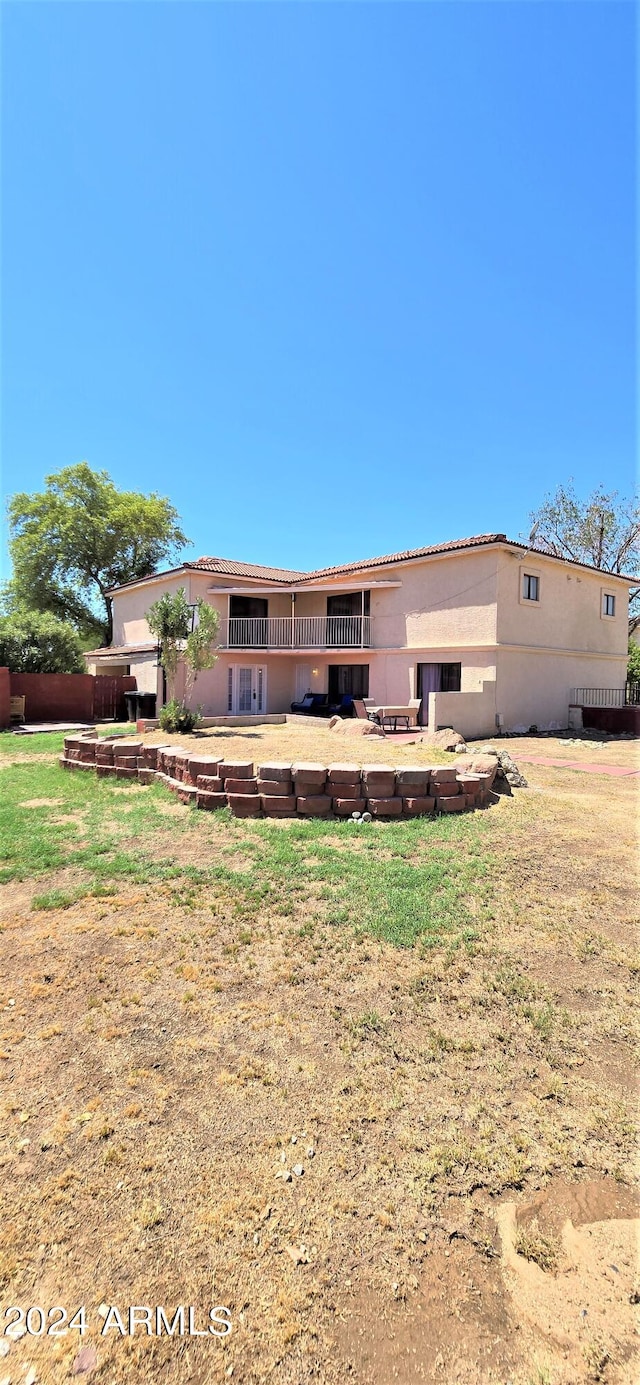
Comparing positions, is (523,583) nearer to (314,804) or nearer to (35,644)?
(314,804)

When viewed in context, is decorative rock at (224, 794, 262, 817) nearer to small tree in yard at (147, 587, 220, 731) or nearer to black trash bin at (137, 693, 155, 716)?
small tree in yard at (147, 587, 220, 731)

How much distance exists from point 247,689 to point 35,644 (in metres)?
8.89

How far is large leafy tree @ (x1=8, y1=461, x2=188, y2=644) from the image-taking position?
31.8 metres

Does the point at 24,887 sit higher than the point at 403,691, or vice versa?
the point at 403,691

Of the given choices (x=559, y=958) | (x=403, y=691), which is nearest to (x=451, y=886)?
(x=559, y=958)

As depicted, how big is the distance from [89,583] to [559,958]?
1369 inches

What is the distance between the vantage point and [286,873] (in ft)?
15.7

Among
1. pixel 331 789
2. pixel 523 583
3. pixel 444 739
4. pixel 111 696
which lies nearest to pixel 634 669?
pixel 523 583

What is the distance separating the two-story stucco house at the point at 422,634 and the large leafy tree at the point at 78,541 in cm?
914

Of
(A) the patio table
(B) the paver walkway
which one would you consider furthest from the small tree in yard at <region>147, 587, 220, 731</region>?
(B) the paver walkway

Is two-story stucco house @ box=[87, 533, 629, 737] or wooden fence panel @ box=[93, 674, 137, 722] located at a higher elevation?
two-story stucco house @ box=[87, 533, 629, 737]

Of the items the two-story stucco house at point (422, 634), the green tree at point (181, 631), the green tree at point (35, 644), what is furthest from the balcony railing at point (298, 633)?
the green tree at point (35, 644)

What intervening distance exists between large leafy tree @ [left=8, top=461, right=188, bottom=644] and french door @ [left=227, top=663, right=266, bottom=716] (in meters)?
15.8

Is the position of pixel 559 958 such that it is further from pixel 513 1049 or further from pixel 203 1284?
pixel 203 1284
